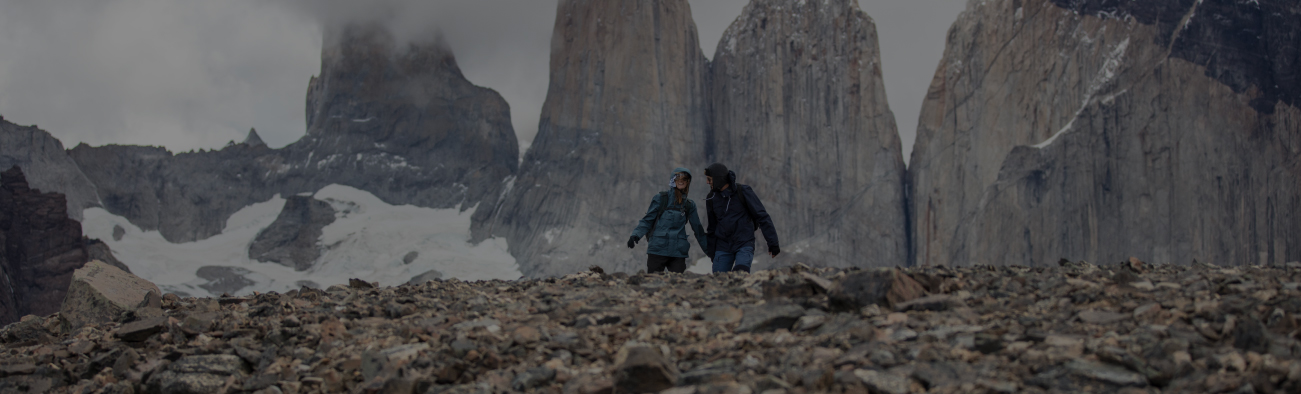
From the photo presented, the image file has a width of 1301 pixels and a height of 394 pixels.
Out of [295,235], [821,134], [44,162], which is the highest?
[821,134]

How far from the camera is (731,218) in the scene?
1139 cm

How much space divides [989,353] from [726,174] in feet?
19.7

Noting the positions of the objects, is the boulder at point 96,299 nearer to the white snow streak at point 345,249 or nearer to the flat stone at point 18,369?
the flat stone at point 18,369

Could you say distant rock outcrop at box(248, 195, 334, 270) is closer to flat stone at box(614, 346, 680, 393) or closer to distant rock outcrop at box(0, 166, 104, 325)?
distant rock outcrop at box(0, 166, 104, 325)

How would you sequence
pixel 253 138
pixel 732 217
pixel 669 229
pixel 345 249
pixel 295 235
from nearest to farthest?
pixel 732 217
pixel 669 229
pixel 345 249
pixel 295 235
pixel 253 138

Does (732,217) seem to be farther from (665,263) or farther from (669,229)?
(665,263)

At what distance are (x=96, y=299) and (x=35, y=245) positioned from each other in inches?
2518

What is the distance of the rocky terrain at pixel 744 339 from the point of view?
520 centimetres

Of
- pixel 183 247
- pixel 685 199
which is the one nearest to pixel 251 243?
pixel 183 247

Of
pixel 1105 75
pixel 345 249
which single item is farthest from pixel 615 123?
pixel 1105 75

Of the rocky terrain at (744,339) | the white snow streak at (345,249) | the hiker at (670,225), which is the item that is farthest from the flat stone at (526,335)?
the white snow streak at (345,249)

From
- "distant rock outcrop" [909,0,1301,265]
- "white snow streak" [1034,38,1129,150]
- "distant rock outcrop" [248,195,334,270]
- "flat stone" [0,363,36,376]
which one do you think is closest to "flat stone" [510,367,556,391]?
"flat stone" [0,363,36,376]

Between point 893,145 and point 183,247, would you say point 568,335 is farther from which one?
point 183,247

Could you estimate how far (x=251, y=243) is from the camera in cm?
9600
